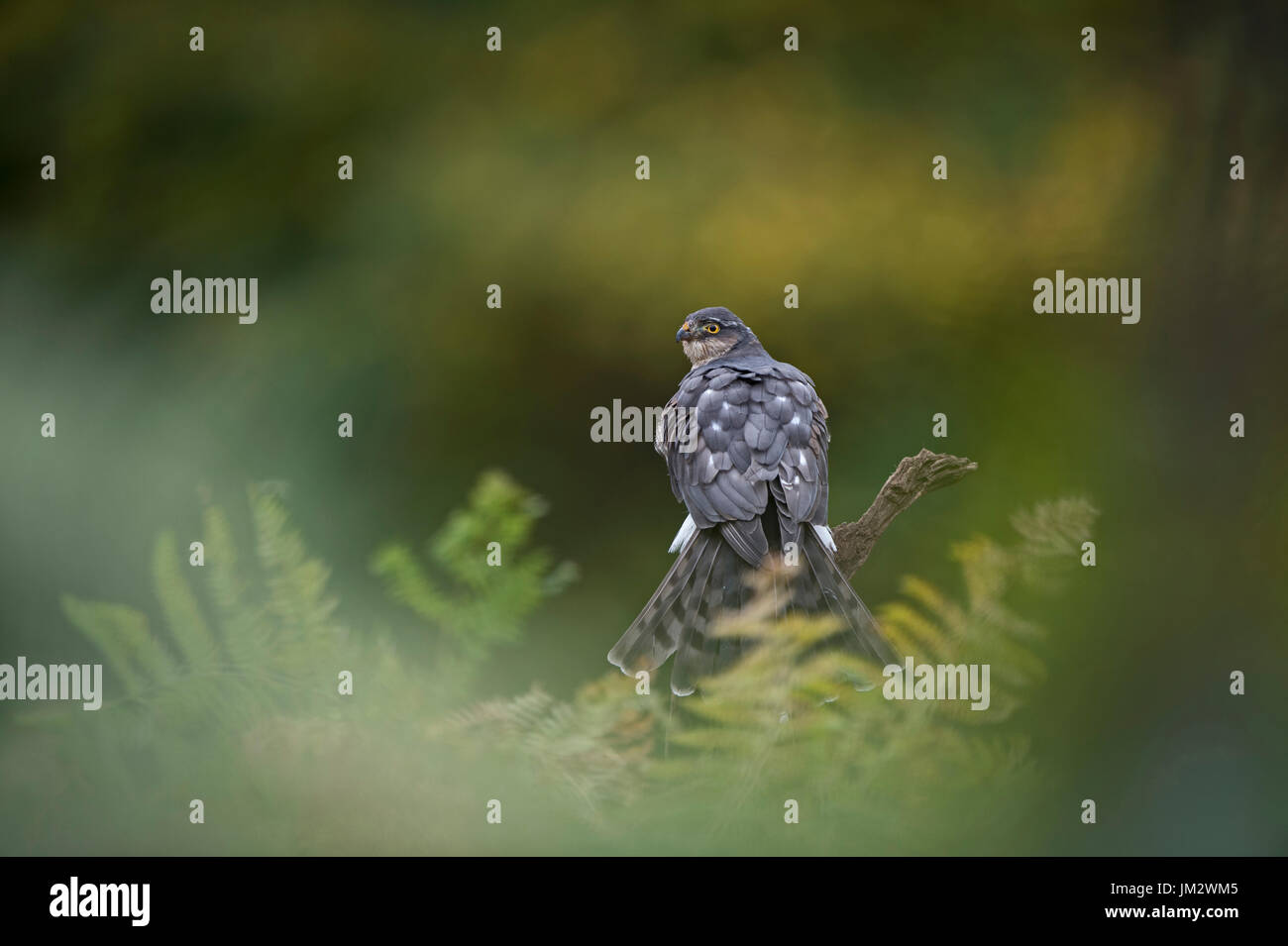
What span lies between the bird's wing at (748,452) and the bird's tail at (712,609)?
0.28 feet

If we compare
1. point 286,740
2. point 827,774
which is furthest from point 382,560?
point 827,774

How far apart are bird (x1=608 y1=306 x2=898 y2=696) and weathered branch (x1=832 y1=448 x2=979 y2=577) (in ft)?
0.32

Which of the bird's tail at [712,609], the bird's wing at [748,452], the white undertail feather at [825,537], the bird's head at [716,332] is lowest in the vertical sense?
the bird's tail at [712,609]

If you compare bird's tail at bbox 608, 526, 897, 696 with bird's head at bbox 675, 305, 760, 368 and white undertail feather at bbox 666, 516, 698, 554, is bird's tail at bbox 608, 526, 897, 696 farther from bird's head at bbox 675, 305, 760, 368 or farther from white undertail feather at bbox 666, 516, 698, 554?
bird's head at bbox 675, 305, 760, 368

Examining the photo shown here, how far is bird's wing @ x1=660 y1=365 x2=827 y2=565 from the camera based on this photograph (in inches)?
137

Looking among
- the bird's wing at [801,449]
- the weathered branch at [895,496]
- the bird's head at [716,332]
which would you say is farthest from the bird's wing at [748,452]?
the bird's head at [716,332]

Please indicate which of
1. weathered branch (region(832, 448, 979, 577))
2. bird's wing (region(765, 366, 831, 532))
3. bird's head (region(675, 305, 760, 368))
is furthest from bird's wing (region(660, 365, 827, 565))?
bird's head (region(675, 305, 760, 368))

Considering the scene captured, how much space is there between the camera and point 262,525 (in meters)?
2.82

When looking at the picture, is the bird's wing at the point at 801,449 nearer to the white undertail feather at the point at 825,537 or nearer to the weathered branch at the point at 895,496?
the white undertail feather at the point at 825,537

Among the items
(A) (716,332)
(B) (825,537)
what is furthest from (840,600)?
(A) (716,332)

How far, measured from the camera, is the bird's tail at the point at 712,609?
3.29 m

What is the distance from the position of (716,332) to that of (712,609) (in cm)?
119

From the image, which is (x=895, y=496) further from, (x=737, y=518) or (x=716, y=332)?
(x=716, y=332)

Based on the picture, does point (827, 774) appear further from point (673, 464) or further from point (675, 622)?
point (673, 464)
